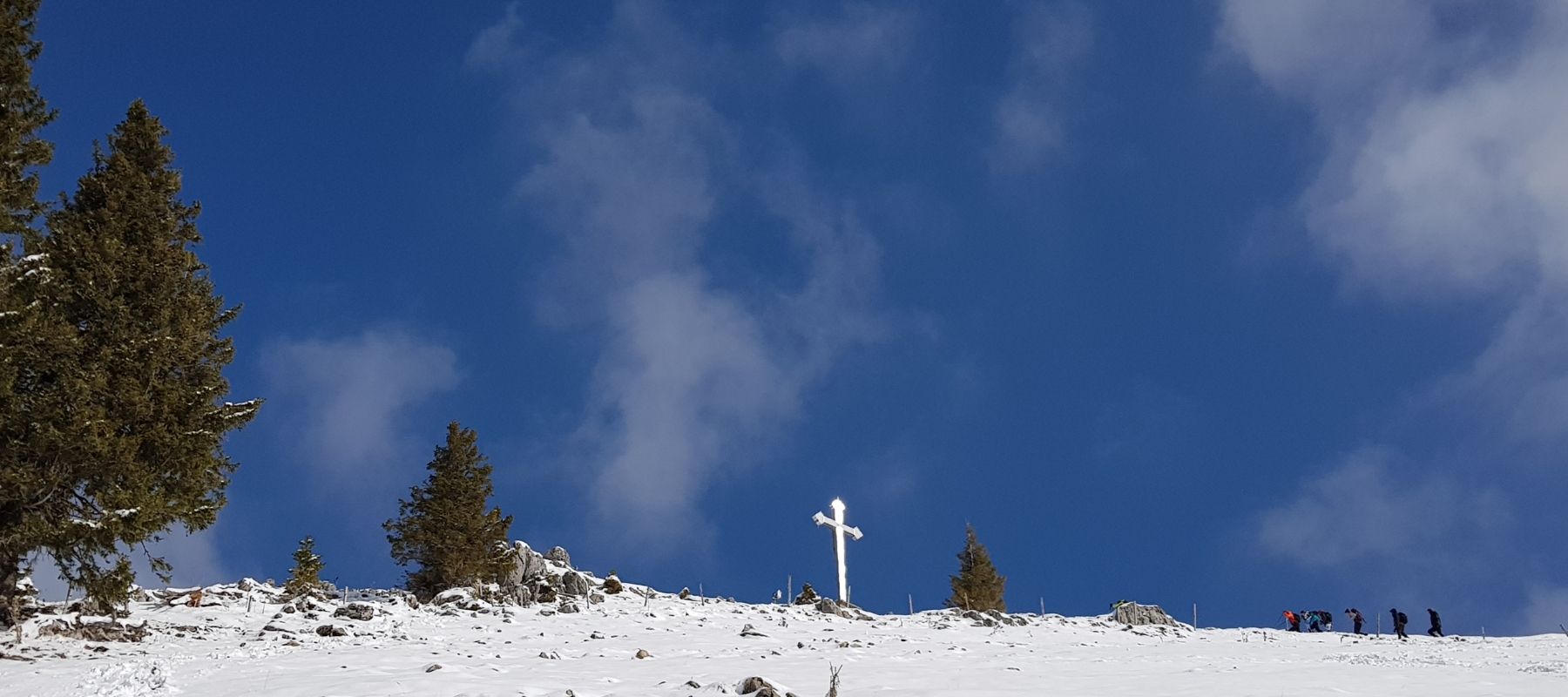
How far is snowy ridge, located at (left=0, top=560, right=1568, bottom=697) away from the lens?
12.8 m

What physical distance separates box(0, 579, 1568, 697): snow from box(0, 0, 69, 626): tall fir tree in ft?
6.99

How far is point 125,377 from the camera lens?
18.1 metres

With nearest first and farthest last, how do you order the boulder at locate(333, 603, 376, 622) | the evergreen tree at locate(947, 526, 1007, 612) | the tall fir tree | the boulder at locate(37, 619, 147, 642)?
the tall fir tree, the boulder at locate(37, 619, 147, 642), the boulder at locate(333, 603, 376, 622), the evergreen tree at locate(947, 526, 1007, 612)

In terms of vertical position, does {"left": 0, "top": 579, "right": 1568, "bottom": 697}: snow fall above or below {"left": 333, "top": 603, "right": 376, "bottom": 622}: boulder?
Answer: below

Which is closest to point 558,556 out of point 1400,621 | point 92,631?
point 92,631

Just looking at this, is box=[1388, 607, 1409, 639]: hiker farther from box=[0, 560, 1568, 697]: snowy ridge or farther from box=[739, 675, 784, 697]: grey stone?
box=[739, 675, 784, 697]: grey stone

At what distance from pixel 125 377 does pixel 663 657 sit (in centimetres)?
1187

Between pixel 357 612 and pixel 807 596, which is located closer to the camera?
pixel 357 612

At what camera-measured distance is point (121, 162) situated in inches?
808

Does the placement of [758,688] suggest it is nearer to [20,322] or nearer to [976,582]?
[20,322]

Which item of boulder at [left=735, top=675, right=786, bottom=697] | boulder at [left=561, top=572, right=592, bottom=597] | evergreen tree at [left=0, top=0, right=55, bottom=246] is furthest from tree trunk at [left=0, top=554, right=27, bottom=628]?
boulder at [left=561, top=572, right=592, bottom=597]

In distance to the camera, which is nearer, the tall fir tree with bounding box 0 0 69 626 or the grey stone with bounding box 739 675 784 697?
the grey stone with bounding box 739 675 784 697

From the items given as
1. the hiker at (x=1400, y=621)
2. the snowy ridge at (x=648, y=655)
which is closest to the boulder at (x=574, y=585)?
the snowy ridge at (x=648, y=655)

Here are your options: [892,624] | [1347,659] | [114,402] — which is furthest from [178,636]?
[1347,659]
